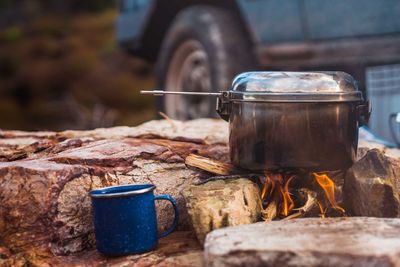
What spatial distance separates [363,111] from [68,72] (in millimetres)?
10754

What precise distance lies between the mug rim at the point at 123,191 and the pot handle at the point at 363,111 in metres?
0.94

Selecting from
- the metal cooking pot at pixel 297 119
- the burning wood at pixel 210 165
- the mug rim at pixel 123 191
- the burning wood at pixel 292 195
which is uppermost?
the metal cooking pot at pixel 297 119

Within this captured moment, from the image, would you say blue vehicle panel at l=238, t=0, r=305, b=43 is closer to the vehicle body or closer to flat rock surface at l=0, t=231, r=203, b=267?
the vehicle body

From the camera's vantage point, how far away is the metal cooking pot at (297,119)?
2543 mm

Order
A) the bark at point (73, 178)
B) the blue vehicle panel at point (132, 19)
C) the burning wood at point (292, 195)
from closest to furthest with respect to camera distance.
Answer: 1. the bark at point (73, 178)
2. the burning wood at point (292, 195)
3. the blue vehicle panel at point (132, 19)

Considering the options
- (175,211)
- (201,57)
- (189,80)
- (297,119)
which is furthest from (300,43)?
(175,211)

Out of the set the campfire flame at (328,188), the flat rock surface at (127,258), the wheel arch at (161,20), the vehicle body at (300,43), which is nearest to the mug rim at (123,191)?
the flat rock surface at (127,258)

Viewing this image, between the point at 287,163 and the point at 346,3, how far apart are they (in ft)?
6.15

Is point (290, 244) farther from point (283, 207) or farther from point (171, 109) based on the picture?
point (171, 109)

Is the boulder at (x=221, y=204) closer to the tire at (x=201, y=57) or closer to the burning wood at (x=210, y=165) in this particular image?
the burning wood at (x=210, y=165)

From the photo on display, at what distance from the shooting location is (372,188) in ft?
8.48

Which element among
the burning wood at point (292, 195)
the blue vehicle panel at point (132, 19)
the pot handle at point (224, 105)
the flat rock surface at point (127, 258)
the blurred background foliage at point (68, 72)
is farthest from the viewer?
the blurred background foliage at point (68, 72)

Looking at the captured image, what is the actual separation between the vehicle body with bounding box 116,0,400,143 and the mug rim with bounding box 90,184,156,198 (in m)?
2.11

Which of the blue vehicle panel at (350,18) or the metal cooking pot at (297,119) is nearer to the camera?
the metal cooking pot at (297,119)
